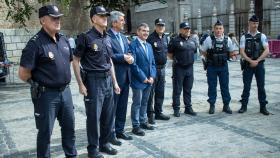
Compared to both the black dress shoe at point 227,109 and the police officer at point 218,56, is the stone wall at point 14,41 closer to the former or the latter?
the police officer at point 218,56

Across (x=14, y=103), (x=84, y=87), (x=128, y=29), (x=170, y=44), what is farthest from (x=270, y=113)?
(x=128, y=29)

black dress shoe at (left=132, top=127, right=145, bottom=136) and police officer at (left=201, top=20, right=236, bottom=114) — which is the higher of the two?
police officer at (left=201, top=20, right=236, bottom=114)

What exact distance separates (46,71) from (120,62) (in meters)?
1.62

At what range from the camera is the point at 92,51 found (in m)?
5.14

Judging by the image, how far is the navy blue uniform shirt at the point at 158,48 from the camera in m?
7.17

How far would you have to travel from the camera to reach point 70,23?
25.1m

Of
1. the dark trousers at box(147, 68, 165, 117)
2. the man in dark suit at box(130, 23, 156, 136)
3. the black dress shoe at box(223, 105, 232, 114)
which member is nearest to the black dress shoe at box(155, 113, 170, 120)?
the dark trousers at box(147, 68, 165, 117)

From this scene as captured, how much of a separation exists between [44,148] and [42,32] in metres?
1.43

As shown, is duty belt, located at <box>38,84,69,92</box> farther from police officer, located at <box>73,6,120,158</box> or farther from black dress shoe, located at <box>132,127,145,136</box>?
black dress shoe, located at <box>132,127,145,136</box>

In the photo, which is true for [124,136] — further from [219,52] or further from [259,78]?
[259,78]

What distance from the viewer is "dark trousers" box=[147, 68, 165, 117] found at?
7140 mm

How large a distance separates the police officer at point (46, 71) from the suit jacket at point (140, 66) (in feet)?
6.31

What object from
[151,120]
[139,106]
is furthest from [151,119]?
[139,106]

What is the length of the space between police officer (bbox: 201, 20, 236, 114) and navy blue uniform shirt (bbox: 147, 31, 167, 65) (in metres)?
1.14
